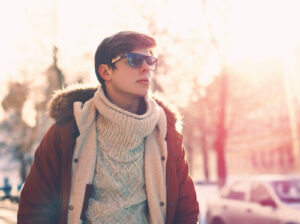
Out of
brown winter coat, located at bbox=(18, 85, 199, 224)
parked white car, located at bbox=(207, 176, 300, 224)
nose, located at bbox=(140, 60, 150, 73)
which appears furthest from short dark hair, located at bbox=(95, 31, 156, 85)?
parked white car, located at bbox=(207, 176, 300, 224)

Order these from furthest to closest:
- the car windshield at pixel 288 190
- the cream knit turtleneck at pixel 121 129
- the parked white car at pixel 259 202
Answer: the car windshield at pixel 288 190, the parked white car at pixel 259 202, the cream knit turtleneck at pixel 121 129

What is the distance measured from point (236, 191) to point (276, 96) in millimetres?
32906

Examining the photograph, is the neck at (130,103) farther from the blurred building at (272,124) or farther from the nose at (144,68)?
the blurred building at (272,124)

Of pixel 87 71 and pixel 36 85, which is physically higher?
pixel 36 85

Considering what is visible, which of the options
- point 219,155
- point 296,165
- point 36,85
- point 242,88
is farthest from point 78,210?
point 296,165

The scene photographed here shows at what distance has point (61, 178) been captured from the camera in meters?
2.73

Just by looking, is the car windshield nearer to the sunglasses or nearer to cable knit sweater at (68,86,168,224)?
cable knit sweater at (68,86,168,224)

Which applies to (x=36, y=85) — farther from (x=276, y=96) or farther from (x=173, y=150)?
(x=276, y=96)

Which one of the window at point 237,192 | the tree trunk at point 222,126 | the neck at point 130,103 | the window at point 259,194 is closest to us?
the neck at point 130,103

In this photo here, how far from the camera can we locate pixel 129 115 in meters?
Answer: 2.85

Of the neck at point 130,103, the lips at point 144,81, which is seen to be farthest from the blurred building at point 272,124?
the lips at point 144,81

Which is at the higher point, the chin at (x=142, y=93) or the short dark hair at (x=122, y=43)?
the short dark hair at (x=122, y=43)

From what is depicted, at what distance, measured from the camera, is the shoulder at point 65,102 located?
115 inches

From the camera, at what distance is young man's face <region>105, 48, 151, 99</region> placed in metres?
2.93
